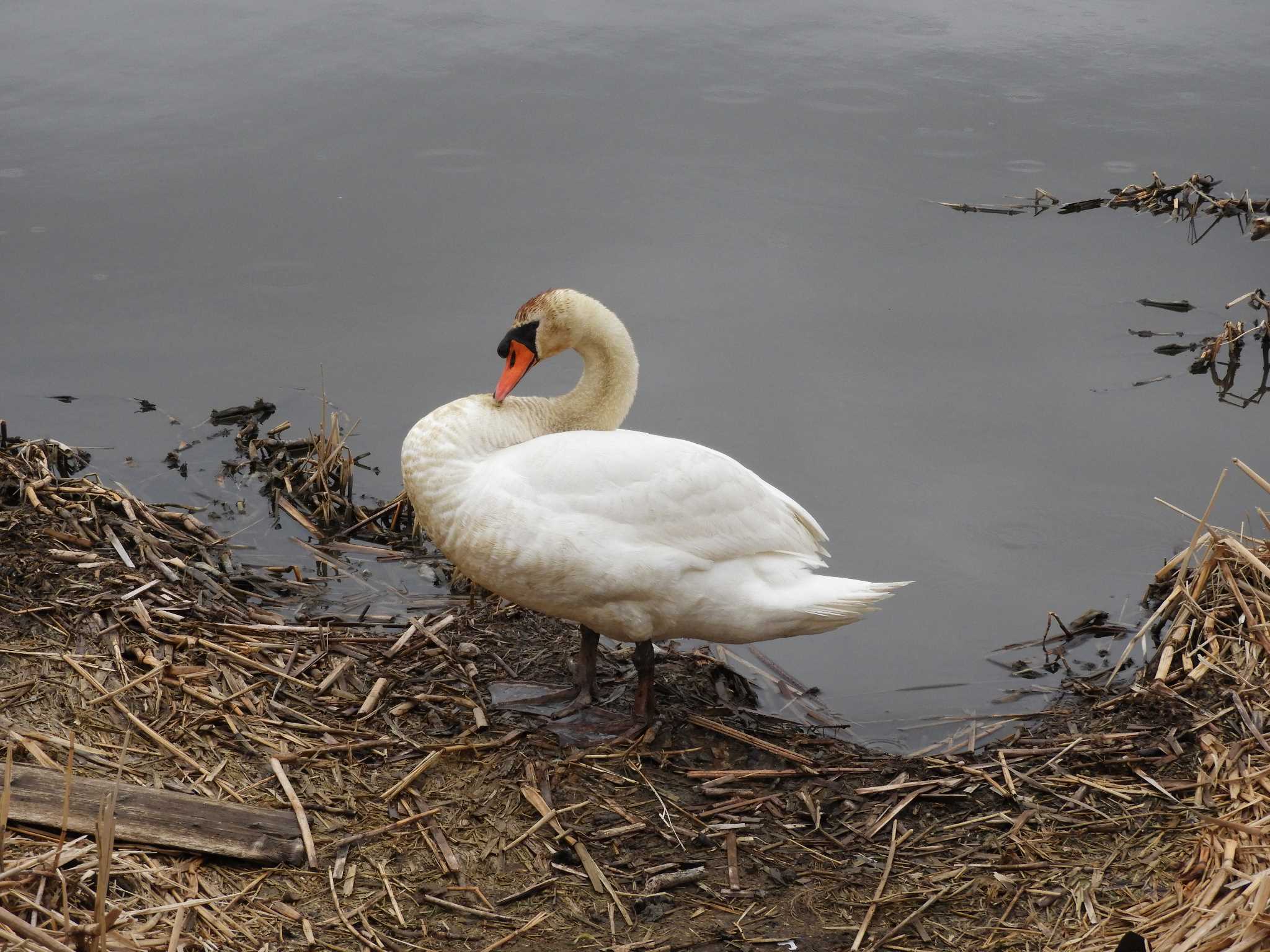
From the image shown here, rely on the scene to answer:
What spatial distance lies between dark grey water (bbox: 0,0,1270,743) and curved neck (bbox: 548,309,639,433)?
174cm

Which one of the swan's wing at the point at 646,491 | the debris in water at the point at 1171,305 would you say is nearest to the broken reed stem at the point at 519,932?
the swan's wing at the point at 646,491

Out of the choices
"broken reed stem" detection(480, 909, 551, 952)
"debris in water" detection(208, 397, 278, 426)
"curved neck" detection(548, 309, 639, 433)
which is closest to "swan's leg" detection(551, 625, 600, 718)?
"curved neck" detection(548, 309, 639, 433)

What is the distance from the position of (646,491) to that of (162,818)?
2169 millimetres

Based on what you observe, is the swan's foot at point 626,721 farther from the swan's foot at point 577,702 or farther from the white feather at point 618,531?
the white feather at point 618,531

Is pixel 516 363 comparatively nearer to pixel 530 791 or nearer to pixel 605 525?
pixel 605 525

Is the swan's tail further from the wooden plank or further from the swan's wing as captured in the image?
the wooden plank

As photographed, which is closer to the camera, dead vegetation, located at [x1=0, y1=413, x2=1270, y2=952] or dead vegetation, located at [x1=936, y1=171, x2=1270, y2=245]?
dead vegetation, located at [x1=0, y1=413, x2=1270, y2=952]

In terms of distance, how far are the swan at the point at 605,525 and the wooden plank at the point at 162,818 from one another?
4.36 feet

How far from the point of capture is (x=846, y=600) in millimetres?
5379

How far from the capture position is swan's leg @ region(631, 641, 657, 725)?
18.3 feet

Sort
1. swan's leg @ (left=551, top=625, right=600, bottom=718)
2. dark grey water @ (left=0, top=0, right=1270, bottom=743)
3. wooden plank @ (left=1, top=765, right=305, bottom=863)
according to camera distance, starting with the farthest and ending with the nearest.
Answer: dark grey water @ (left=0, top=0, right=1270, bottom=743) → swan's leg @ (left=551, top=625, right=600, bottom=718) → wooden plank @ (left=1, top=765, right=305, bottom=863)

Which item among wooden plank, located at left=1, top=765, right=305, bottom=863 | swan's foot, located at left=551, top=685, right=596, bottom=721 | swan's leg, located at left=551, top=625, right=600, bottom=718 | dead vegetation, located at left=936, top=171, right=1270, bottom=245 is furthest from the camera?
dead vegetation, located at left=936, top=171, right=1270, bottom=245

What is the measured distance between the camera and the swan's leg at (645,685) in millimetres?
5566

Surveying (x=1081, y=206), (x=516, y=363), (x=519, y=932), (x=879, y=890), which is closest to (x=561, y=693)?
(x=516, y=363)
